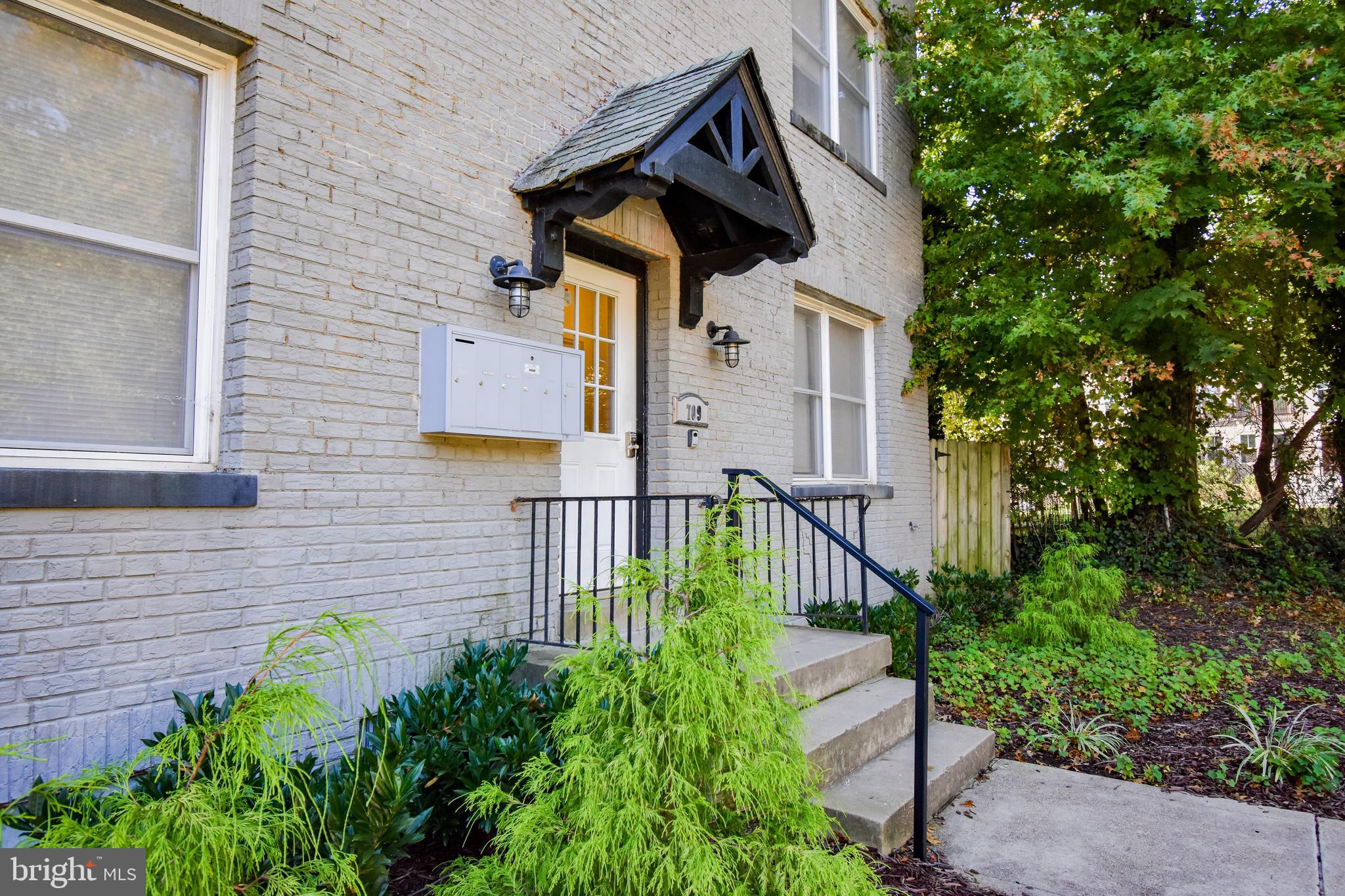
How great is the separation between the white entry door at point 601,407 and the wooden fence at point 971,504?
4.60m

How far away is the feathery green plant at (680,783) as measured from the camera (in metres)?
1.97

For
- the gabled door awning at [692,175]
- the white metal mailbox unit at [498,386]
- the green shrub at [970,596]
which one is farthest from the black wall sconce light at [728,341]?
the green shrub at [970,596]

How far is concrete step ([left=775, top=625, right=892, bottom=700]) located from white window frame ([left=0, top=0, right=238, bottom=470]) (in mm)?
2587

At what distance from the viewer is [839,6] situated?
752cm

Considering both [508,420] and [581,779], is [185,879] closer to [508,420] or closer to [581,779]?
[581,779]

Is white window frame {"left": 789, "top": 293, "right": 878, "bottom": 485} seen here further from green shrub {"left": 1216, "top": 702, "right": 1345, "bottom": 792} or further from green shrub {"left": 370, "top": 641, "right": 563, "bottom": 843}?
green shrub {"left": 370, "top": 641, "right": 563, "bottom": 843}

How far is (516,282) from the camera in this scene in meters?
3.79

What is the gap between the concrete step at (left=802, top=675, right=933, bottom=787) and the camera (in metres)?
3.51

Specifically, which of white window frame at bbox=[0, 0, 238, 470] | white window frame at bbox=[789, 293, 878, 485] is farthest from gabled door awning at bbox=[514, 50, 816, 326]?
white window frame at bbox=[789, 293, 878, 485]

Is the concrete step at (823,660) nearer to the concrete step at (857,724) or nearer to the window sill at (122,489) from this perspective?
the concrete step at (857,724)

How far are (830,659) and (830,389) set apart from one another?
3.34 meters

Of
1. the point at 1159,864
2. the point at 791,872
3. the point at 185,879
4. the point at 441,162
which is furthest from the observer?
the point at 441,162

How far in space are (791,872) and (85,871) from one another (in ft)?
5.06

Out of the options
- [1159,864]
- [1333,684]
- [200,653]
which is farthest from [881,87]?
[200,653]
